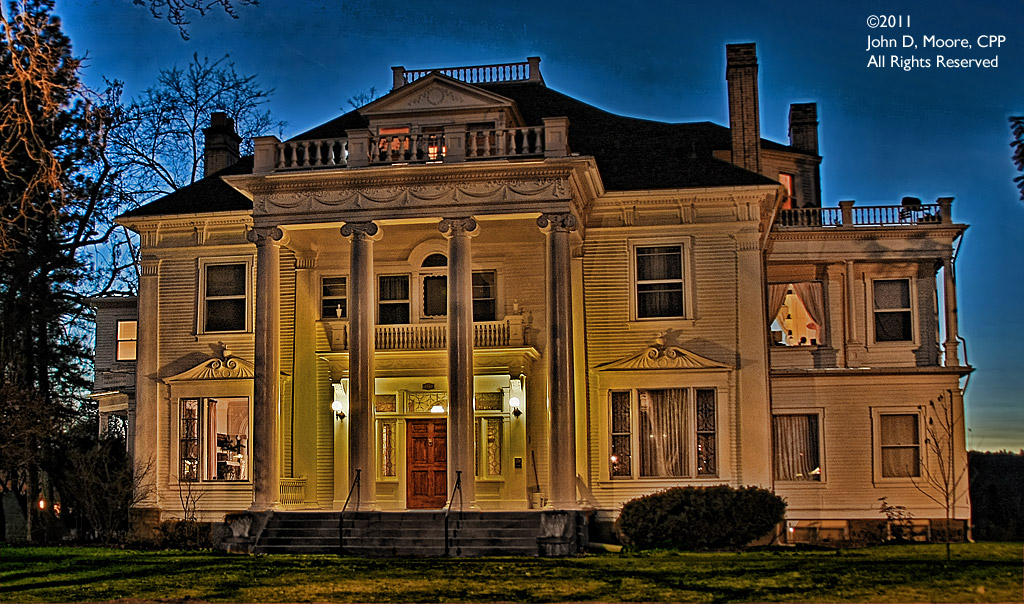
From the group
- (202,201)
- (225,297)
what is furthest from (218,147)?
(225,297)

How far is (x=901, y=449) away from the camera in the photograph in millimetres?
28203

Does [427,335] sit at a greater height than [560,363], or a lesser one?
greater

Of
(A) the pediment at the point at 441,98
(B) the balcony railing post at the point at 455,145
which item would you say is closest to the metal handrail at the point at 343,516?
(B) the balcony railing post at the point at 455,145

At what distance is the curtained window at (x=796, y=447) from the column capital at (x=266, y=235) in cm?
1281

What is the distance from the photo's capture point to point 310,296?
27.9 meters

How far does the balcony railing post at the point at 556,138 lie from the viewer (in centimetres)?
2417

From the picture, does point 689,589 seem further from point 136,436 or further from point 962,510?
point 136,436

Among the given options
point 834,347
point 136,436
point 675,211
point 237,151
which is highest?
point 237,151

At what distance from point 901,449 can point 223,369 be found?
16681mm

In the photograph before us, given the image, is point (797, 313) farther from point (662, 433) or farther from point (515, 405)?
point (515, 405)

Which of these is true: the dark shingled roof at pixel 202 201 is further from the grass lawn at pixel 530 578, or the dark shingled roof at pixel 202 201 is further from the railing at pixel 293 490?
the grass lawn at pixel 530 578

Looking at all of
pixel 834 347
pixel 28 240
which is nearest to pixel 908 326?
pixel 834 347

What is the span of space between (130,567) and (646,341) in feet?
41.4

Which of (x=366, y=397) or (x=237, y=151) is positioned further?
(x=237, y=151)
